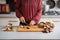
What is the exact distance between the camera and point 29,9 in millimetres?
1776

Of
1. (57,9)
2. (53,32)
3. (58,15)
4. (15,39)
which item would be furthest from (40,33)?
(57,9)

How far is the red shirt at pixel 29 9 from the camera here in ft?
5.68

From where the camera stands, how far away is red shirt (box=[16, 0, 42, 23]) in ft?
5.68

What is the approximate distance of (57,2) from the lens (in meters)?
3.05

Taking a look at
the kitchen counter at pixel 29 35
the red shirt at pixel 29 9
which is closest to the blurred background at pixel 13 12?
the red shirt at pixel 29 9

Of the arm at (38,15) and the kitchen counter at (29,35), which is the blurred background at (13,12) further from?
the kitchen counter at (29,35)

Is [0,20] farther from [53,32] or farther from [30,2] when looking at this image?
[53,32]

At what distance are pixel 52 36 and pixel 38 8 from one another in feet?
1.69

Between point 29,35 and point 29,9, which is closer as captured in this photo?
point 29,35

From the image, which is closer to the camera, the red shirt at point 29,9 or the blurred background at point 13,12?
the red shirt at point 29,9

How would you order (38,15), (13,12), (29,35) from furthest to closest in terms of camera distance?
(13,12) → (38,15) → (29,35)

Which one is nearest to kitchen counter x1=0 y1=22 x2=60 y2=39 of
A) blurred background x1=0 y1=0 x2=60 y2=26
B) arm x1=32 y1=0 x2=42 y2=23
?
arm x1=32 y1=0 x2=42 y2=23

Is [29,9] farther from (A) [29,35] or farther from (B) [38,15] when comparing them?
(A) [29,35]

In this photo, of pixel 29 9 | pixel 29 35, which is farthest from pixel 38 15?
pixel 29 35
